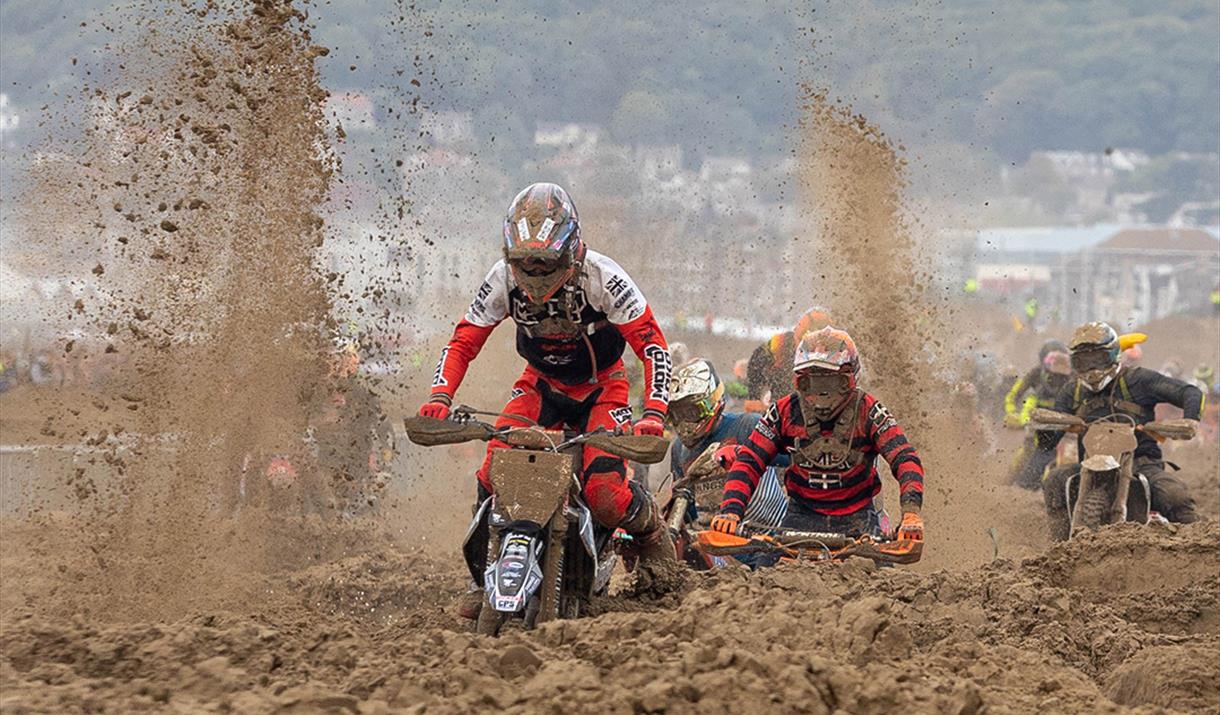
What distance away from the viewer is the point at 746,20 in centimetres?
6894

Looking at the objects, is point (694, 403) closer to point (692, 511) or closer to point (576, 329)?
point (692, 511)

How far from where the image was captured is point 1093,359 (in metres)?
12.8

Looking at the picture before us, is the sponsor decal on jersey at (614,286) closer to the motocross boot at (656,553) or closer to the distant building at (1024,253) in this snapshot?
the motocross boot at (656,553)

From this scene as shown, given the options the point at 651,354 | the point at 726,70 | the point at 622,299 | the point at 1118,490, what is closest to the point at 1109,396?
the point at 1118,490

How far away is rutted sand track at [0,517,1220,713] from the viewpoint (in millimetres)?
5090

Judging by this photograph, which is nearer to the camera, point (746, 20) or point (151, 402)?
point (151, 402)

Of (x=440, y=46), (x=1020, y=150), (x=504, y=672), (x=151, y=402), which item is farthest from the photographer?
(x=1020, y=150)

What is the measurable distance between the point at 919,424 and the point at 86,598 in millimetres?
9099

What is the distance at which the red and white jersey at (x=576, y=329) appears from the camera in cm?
808

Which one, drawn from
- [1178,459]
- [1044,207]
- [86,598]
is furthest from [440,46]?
[1044,207]

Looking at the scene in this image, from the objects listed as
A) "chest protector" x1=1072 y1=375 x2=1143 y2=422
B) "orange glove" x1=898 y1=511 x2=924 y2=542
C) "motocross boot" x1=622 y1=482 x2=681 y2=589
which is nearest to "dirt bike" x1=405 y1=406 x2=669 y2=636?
"motocross boot" x1=622 y1=482 x2=681 y2=589

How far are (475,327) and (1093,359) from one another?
6280 mm

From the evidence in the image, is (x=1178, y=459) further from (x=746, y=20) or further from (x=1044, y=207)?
(x=1044, y=207)

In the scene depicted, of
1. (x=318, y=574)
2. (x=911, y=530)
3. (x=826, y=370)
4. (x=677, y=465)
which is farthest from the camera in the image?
(x=318, y=574)
